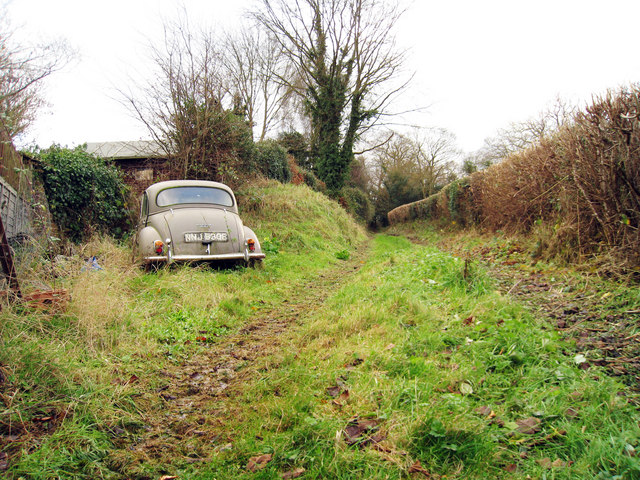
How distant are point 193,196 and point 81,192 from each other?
3.51m

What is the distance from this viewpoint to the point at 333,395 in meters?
2.58

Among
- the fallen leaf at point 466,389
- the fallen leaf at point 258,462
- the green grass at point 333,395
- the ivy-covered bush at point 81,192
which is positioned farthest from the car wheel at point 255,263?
the fallen leaf at point 258,462

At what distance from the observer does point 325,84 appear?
21.5 meters

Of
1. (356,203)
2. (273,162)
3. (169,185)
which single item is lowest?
(169,185)

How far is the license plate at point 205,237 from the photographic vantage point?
670 cm

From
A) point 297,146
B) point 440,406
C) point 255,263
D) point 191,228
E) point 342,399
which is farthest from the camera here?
point 297,146

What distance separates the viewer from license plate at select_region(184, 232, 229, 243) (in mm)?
6695

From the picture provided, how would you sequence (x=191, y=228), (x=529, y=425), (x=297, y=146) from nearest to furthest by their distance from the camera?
(x=529, y=425) < (x=191, y=228) < (x=297, y=146)

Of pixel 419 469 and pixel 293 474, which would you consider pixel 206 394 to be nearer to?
pixel 293 474

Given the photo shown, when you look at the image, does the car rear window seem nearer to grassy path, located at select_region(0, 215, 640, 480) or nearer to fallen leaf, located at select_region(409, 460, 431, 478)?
grassy path, located at select_region(0, 215, 640, 480)

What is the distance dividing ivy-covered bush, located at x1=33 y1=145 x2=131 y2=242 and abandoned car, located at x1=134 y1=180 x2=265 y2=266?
7.56 ft

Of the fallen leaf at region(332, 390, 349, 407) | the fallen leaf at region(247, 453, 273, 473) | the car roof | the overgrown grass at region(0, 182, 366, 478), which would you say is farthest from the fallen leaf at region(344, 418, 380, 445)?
the car roof

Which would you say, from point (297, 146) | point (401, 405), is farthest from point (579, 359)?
point (297, 146)

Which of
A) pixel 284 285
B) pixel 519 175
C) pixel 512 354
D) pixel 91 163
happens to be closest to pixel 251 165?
pixel 91 163
